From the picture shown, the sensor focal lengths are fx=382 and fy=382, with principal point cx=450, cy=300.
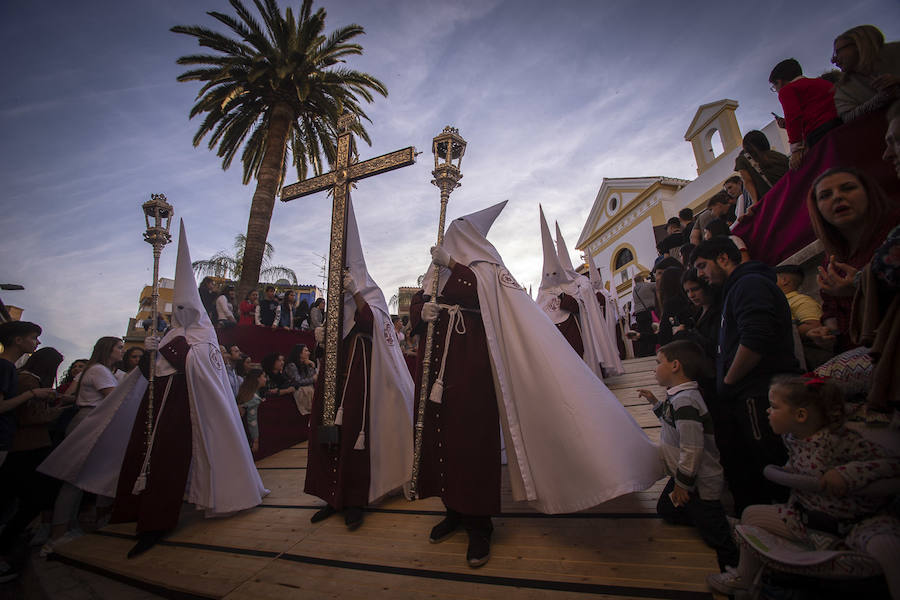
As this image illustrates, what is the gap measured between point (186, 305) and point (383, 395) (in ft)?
7.59

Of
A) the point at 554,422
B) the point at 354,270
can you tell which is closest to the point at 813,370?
the point at 554,422

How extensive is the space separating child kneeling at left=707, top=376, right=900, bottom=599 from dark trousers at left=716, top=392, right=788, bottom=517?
0.21 meters

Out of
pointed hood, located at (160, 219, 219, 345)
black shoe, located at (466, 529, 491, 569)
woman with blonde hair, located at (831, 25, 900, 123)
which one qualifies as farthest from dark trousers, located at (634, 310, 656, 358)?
pointed hood, located at (160, 219, 219, 345)

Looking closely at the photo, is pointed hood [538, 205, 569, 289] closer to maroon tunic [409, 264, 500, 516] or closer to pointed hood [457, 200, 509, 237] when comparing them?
pointed hood [457, 200, 509, 237]

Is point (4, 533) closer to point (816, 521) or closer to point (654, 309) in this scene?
point (816, 521)

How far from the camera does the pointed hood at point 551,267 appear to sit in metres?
6.43

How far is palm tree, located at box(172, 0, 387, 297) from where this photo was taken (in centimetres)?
1109

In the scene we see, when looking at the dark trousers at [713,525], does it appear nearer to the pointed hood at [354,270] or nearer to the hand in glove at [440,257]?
the hand in glove at [440,257]

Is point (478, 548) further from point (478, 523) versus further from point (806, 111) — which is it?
point (806, 111)

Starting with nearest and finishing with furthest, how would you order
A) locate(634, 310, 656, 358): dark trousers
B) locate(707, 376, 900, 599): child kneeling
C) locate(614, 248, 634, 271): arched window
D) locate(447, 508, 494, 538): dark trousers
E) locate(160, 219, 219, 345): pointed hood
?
locate(707, 376, 900, 599): child kneeling → locate(447, 508, 494, 538): dark trousers → locate(160, 219, 219, 345): pointed hood → locate(634, 310, 656, 358): dark trousers → locate(614, 248, 634, 271): arched window

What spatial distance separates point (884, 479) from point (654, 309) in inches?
305

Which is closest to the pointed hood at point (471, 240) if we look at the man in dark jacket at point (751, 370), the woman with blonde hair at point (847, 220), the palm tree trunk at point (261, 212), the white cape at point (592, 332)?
the man in dark jacket at point (751, 370)

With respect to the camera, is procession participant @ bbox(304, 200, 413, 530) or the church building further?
the church building

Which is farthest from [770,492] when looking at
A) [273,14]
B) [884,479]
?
[273,14]
